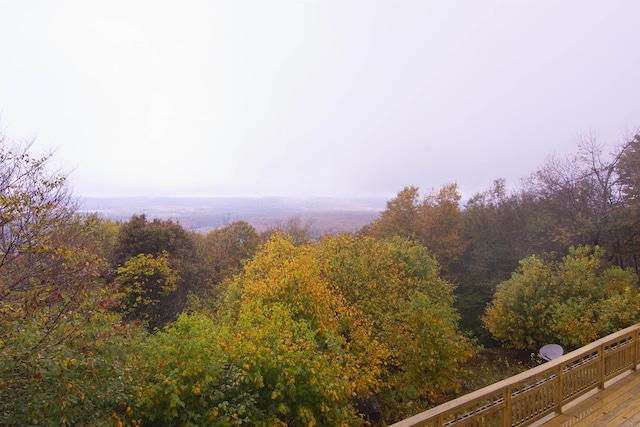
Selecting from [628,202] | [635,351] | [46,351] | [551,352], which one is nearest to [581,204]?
[628,202]

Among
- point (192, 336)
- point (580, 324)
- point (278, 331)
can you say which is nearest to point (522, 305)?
point (580, 324)

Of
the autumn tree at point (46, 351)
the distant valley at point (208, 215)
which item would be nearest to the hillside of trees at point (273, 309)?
the autumn tree at point (46, 351)

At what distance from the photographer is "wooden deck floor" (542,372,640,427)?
474 cm

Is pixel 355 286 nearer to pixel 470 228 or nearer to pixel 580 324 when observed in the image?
pixel 580 324

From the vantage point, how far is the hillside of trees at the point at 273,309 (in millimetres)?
4750

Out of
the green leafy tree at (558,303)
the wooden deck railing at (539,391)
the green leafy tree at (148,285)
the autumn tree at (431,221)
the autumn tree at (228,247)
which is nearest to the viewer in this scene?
the wooden deck railing at (539,391)

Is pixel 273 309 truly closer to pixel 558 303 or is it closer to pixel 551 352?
pixel 551 352

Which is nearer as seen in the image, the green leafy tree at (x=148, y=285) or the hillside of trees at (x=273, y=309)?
the hillside of trees at (x=273, y=309)

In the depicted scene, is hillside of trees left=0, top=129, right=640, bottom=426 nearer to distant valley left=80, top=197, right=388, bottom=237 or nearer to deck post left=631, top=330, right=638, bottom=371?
deck post left=631, top=330, right=638, bottom=371

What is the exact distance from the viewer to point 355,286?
499 inches

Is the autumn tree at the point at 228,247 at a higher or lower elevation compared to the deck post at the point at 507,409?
lower

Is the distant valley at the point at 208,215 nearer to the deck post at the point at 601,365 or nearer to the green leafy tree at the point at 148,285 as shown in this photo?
the green leafy tree at the point at 148,285

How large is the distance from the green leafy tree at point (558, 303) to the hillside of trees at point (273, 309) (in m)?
0.07

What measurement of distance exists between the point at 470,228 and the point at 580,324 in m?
18.6
